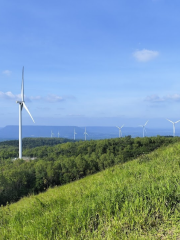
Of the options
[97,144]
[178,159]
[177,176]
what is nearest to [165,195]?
[177,176]

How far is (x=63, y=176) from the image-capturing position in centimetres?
5131

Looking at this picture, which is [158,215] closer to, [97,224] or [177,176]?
[97,224]

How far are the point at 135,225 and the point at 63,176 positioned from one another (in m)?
49.1

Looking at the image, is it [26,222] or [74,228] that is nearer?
[74,228]

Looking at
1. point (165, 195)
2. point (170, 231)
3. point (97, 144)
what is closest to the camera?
point (170, 231)

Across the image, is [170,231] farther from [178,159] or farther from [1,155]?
[1,155]

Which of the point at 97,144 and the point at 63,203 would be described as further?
the point at 97,144

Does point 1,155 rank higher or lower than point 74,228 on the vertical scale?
lower

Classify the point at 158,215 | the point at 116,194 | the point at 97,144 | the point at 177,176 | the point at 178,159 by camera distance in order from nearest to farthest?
1. the point at 158,215
2. the point at 116,194
3. the point at 177,176
4. the point at 178,159
5. the point at 97,144

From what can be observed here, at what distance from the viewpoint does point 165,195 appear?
4.46 meters

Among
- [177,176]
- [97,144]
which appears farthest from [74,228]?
[97,144]

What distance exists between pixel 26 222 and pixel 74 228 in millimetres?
1439

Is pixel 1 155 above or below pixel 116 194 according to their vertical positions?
below

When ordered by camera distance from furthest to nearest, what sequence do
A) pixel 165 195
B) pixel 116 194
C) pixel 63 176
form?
pixel 63 176, pixel 116 194, pixel 165 195
